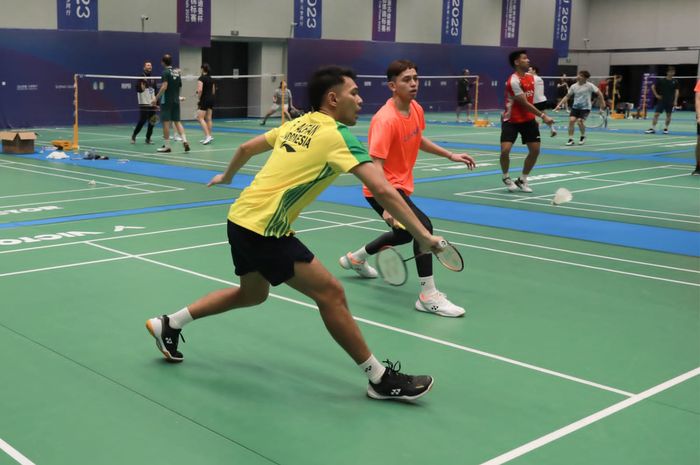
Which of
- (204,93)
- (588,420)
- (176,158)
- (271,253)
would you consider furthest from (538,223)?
(204,93)

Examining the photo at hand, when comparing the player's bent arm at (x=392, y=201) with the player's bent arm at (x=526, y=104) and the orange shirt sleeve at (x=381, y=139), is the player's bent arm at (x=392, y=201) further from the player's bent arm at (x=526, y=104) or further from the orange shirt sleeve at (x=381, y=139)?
the player's bent arm at (x=526, y=104)

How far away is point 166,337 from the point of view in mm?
5406

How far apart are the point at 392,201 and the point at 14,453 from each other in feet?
7.30

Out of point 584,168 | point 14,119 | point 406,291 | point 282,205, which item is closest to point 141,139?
point 14,119

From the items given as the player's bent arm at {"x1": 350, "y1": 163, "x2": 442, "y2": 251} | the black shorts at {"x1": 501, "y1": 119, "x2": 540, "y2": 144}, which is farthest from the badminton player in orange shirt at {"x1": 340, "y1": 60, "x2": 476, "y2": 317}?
the black shorts at {"x1": 501, "y1": 119, "x2": 540, "y2": 144}

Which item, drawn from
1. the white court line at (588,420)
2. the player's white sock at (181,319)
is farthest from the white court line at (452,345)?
the player's white sock at (181,319)

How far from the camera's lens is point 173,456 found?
404 centimetres

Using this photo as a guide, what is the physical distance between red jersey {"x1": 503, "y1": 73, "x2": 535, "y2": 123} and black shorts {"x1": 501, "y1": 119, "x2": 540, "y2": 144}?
70 millimetres

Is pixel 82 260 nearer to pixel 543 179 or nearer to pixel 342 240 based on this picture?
pixel 342 240

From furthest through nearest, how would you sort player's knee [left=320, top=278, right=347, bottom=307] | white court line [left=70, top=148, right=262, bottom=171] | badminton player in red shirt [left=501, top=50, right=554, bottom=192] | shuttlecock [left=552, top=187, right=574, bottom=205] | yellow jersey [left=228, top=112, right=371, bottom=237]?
1. white court line [left=70, top=148, right=262, bottom=171]
2. badminton player in red shirt [left=501, top=50, right=554, bottom=192]
3. shuttlecock [left=552, top=187, right=574, bottom=205]
4. player's knee [left=320, top=278, right=347, bottom=307]
5. yellow jersey [left=228, top=112, right=371, bottom=237]

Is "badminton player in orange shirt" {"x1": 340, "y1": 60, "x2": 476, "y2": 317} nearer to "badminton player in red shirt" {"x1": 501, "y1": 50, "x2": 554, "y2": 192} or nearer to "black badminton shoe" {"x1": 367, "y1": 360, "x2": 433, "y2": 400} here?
"black badminton shoe" {"x1": 367, "y1": 360, "x2": 433, "y2": 400}

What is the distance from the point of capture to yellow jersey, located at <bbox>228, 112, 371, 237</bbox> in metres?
4.58

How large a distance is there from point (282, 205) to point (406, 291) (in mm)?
2992

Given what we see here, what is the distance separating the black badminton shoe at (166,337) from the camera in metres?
5.41
